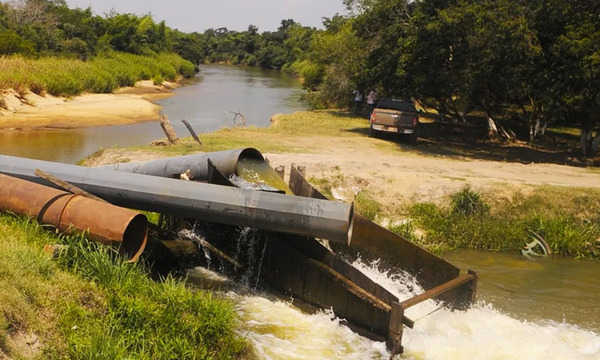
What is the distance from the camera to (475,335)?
7.95 metres

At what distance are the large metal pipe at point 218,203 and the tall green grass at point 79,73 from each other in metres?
23.9

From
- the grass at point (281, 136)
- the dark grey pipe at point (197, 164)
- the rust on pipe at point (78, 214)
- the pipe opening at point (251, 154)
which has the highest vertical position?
the pipe opening at point (251, 154)

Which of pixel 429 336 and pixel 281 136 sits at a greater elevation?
pixel 281 136

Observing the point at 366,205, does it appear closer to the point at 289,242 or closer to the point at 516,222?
the point at 516,222

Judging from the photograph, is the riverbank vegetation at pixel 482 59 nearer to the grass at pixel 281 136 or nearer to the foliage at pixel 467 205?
the grass at pixel 281 136

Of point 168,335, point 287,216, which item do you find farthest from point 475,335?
point 168,335

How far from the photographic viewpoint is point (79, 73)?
38.2 meters

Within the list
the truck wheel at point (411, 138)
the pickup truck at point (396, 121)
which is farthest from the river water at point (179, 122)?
the truck wheel at point (411, 138)

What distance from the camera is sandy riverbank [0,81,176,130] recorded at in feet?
88.6

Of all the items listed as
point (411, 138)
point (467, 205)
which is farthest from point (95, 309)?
point (411, 138)

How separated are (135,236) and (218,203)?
1.15 metres

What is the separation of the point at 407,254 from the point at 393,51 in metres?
15.1

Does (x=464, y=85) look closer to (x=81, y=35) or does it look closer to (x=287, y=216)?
(x=287, y=216)

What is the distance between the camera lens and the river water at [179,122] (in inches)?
857
